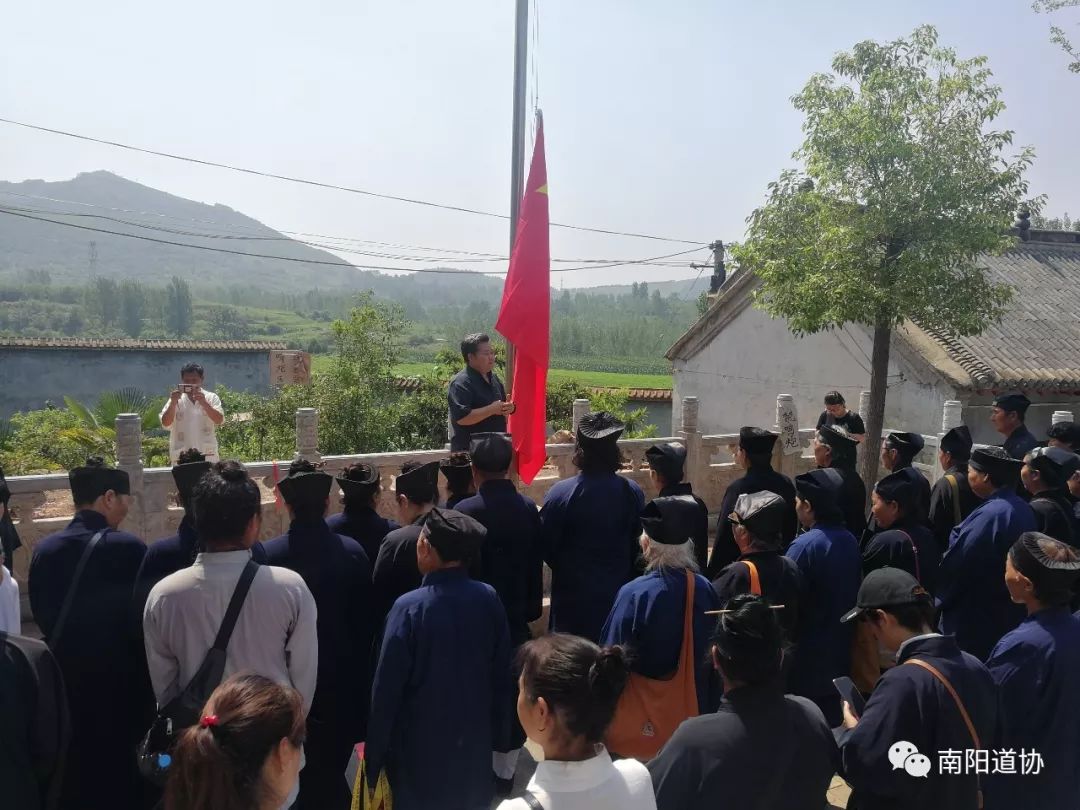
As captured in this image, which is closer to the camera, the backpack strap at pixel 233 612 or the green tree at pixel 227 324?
the backpack strap at pixel 233 612

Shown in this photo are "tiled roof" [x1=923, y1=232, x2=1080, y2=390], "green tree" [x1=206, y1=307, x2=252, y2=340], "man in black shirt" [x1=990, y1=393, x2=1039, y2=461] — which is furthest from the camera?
"green tree" [x1=206, y1=307, x2=252, y2=340]

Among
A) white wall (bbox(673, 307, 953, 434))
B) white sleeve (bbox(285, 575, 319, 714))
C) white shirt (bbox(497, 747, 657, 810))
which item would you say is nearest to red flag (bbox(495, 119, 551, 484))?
white sleeve (bbox(285, 575, 319, 714))

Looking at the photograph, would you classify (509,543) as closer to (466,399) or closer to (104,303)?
(466,399)

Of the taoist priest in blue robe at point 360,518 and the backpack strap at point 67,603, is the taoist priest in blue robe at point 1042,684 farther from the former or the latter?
the backpack strap at point 67,603

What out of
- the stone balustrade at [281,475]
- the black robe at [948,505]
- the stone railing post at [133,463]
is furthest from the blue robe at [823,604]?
the stone railing post at [133,463]

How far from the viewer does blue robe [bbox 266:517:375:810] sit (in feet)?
11.6

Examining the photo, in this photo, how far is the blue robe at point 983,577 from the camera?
171 inches

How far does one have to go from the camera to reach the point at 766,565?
3.50 meters

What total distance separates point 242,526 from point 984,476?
398 cm

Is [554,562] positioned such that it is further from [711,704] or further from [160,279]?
[160,279]

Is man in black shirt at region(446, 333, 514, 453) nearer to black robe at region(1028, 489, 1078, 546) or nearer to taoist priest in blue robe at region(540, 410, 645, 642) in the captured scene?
taoist priest in blue robe at region(540, 410, 645, 642)

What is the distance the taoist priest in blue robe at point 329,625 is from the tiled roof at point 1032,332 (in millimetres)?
11667

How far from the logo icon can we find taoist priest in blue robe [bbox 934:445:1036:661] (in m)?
2.10

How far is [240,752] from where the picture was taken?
5.75 ft
